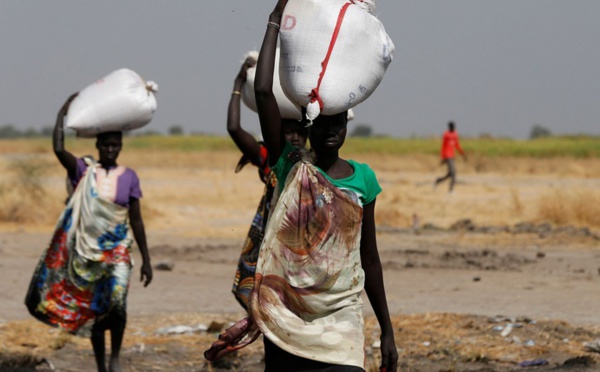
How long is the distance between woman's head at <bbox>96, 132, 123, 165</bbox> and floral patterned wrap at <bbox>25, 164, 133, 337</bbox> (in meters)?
0.09

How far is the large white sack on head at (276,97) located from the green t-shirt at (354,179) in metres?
1.49

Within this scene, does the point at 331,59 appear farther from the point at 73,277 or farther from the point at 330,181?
the point at 73,277

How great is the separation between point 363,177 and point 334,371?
706 mm

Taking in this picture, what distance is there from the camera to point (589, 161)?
39.6m

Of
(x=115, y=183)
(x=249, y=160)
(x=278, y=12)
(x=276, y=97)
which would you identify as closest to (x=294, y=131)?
(x=276, y=97)

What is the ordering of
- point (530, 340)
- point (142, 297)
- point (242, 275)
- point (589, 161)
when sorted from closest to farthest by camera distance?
1. point (242, 275)
2. point (530, 340)
3. point (142, 297)
4. point (589, 161)

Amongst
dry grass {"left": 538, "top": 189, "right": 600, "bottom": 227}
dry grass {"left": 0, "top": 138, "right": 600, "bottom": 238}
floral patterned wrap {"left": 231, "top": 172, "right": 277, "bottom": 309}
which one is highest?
floral patterned wrap {"left": 231, "top": 172, "right": 277, "bottom": 309}

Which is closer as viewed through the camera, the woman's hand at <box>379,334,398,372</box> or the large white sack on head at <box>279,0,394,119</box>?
the large white sack on head at <box>279,0,394,119</box>

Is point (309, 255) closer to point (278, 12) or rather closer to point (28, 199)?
point (278, 12)

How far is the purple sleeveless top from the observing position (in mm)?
6965

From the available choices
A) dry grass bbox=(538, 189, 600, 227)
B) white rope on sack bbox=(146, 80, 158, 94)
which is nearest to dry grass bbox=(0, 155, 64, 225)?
dry grass bbox=(538, 189, 600, 227)

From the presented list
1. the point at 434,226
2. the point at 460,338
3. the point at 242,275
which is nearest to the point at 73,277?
the point at 242,275

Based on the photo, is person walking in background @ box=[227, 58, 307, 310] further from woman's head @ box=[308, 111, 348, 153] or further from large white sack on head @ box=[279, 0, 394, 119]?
large white sack on head @ box=[279, 0, 394, 119]

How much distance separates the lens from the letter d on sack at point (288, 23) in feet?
12.4
